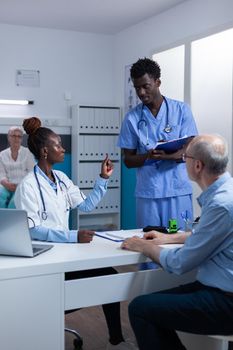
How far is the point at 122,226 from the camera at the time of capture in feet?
18.3

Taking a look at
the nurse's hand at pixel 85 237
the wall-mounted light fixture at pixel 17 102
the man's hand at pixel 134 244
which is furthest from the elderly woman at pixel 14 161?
the man's hand at pixel 134 244

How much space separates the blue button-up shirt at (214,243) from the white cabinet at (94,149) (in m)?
3.73

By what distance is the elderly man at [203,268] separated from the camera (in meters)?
1.58

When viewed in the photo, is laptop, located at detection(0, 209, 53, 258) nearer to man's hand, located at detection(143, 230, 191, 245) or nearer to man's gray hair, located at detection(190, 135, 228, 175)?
man's hand, located at detection(143, 230, 191, 245)

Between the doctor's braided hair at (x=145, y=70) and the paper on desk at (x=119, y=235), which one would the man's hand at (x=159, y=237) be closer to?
the paper on desk at (x=119, y=235)

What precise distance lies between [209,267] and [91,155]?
3845 millimetres

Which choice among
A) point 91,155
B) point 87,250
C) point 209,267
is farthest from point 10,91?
point 209,267

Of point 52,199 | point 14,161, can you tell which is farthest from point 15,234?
point 14,161

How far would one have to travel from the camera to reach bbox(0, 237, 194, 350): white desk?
1.58 metres

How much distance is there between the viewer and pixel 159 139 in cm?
274

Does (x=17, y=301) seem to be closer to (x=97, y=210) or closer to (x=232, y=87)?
(x=232, y=87)

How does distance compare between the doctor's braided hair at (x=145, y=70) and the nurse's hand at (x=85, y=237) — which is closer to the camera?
the nurse's hand at (x=85, y=237)

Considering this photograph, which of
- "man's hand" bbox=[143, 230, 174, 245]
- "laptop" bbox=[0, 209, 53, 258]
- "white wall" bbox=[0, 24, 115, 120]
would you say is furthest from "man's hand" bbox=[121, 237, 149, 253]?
"white wall" bbox=[0, 24, 115, 120]

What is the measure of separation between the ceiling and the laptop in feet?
10.4
